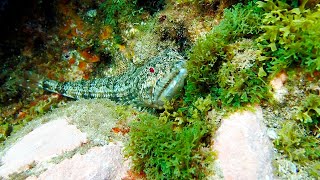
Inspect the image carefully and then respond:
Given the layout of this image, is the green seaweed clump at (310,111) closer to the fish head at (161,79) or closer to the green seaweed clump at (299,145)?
the green seaweed clump at (299,145)

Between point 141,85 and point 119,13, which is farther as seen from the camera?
point 119,13

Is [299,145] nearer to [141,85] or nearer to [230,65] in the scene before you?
[230,65]

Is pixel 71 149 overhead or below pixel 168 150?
overhead

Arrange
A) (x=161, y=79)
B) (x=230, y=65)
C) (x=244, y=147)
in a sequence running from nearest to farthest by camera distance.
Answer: (x=244, y=147) → (x=230, y=65) → (x=161, y=79)

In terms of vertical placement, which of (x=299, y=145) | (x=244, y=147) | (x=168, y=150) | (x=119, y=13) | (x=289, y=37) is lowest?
(x=299, y=145)

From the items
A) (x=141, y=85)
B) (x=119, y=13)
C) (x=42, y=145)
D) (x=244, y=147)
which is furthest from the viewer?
(x=119, y=13)

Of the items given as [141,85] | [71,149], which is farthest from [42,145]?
[141,85]

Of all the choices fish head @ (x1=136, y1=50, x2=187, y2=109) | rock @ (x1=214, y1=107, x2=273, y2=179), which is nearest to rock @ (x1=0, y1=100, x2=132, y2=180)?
fish head @ (x1=136, y1=50, x2=187, y2=109)
